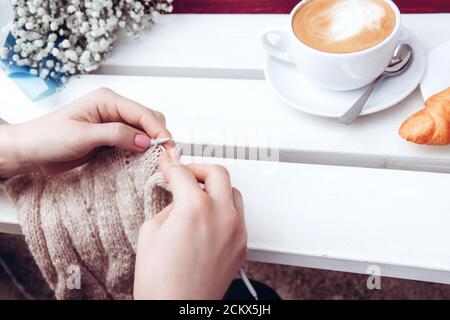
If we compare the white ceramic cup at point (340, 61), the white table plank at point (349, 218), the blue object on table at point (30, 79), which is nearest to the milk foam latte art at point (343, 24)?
the white ceramic cup at point (340, 61)

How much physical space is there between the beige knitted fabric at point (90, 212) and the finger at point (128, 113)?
0.03m

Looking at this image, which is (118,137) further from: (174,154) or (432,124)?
(432,124)

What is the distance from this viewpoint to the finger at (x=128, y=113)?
586 mm

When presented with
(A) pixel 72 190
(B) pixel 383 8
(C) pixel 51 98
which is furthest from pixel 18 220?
(B) pixel 383 8

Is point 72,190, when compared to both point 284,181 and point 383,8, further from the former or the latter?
point 383,8

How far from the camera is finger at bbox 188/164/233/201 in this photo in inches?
19.7

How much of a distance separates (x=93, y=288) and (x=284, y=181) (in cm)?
29

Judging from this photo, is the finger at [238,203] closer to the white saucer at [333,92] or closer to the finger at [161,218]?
the finger at [161,218]

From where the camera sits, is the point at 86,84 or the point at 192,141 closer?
the point at 192,141

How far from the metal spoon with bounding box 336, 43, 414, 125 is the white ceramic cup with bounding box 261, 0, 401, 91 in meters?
0.02

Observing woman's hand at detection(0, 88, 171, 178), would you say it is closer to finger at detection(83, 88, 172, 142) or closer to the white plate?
finger at detection(83, 88, 172, 142)

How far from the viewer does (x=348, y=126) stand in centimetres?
67

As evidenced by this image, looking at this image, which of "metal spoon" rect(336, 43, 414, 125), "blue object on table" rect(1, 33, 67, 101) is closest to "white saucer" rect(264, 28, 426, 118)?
"metal spoon" rect(336, 43, 414, 125)
